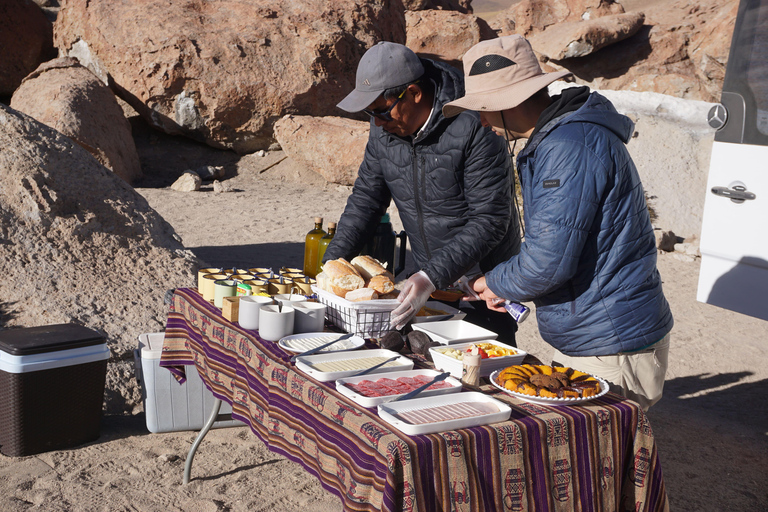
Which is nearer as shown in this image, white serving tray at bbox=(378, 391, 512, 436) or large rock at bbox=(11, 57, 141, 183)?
white serving tray at bbox=(378, 391, 512, 436)

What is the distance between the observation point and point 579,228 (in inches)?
77.1

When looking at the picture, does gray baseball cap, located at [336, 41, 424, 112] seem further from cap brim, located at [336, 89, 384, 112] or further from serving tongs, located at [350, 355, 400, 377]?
serving tongs, located at [350, 355, 400, 377]

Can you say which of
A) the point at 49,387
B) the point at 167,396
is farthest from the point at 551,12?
the point at 49,387

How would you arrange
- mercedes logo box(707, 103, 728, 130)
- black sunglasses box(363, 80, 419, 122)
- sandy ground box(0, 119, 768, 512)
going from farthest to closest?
mercedes logo box(707, 103, 728, 130), sandy ground box(0, 119, 768, 512), black sunglasses box(363, 80, 419, 122)

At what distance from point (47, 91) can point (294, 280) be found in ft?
30.2

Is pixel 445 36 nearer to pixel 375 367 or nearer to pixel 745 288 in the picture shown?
pixel 745 288

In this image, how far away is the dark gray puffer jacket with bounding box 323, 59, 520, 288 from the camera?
2750mm

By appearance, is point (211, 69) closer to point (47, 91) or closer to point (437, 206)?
point (47, 91)

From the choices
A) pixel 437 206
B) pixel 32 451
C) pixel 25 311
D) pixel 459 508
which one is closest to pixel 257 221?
pixel 25 311

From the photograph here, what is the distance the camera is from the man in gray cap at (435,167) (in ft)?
8.80

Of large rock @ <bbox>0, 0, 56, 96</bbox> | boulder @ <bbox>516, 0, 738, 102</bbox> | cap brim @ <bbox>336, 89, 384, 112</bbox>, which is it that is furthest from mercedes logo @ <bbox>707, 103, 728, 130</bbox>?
boulder @ <bbox>516, 0, 738, 102</bbox>

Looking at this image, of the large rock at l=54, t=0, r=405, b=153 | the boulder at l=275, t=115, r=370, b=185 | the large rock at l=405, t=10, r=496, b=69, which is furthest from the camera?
the large rock at l=405, t=10, r=496, b=69

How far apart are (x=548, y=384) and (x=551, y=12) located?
83.4 ft

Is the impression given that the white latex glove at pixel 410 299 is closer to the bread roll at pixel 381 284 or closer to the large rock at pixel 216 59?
the bread roll at pixel 381 284
